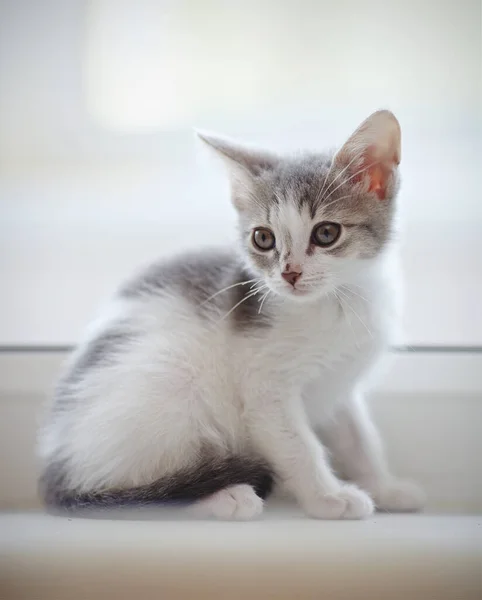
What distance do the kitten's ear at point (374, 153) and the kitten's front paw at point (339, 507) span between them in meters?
0.51

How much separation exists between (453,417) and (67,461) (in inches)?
32.4

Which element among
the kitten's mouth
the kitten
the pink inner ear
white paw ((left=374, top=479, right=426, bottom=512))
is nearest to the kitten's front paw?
the kitten

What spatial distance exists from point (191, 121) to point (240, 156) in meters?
0.33

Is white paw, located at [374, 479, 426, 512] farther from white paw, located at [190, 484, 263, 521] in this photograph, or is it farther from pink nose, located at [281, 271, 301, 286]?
pink nose, located at [281, 271, 301, 286]

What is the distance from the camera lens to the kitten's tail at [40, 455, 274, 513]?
104cm

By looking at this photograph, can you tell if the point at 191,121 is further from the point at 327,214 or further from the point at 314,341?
the point at 314,341

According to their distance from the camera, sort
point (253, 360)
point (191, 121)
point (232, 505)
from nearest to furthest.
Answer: point (232, 505) → point (253, 360) → point (191, 121)

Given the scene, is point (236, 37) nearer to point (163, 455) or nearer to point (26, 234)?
point (26, 234)

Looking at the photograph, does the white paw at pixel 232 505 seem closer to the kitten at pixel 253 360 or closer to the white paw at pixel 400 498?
the kitten at pixel 253 360

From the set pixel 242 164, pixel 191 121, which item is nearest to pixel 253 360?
pixel 242 164

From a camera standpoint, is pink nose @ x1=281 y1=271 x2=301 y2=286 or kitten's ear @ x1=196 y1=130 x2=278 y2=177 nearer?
pink nose @ x1=281 y1=271 x2=301 y2=286

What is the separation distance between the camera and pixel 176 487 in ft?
3.41

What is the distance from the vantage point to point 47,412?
123cm

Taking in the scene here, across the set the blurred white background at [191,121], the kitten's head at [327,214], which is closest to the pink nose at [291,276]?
the kitten's head at [327,214]
